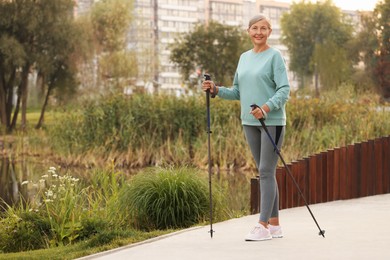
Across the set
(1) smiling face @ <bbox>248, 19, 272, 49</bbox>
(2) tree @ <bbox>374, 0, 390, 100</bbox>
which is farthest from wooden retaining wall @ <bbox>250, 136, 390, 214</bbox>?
(2) tree @ <bbox>374, 0, 390, 100</bbox>

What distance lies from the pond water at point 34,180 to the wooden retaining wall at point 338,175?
0.80 m

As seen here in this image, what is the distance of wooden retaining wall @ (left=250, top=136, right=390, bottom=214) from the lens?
31.4 feet

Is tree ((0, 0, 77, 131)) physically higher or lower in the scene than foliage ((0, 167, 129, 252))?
higher

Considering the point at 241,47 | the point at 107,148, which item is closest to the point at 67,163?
the point at 107,148

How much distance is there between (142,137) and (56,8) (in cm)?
1469

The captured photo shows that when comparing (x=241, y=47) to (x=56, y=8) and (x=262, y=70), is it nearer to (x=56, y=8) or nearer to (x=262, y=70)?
(x=56, y=8)

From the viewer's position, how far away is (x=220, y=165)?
18.9 meters

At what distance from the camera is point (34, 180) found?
16547mm

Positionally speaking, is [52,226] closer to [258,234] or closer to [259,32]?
[258,234]

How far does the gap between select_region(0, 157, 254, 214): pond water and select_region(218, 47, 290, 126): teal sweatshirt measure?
3497mm

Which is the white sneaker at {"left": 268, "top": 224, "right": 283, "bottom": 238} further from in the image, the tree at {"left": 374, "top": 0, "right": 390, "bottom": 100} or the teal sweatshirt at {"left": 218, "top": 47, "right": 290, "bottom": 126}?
the tree at {"left": 374, "top": 0, "right": 390, "bottom": 100}

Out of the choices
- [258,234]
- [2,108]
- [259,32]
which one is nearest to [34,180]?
[258,234]

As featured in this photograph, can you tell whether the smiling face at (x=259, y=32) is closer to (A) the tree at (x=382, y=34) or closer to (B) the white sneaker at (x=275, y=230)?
(B) the white sneaker at (x=275, y=230)

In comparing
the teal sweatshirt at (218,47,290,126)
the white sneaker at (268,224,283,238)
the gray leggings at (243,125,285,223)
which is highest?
the teal sweatshirt at (218,47,290,126)
